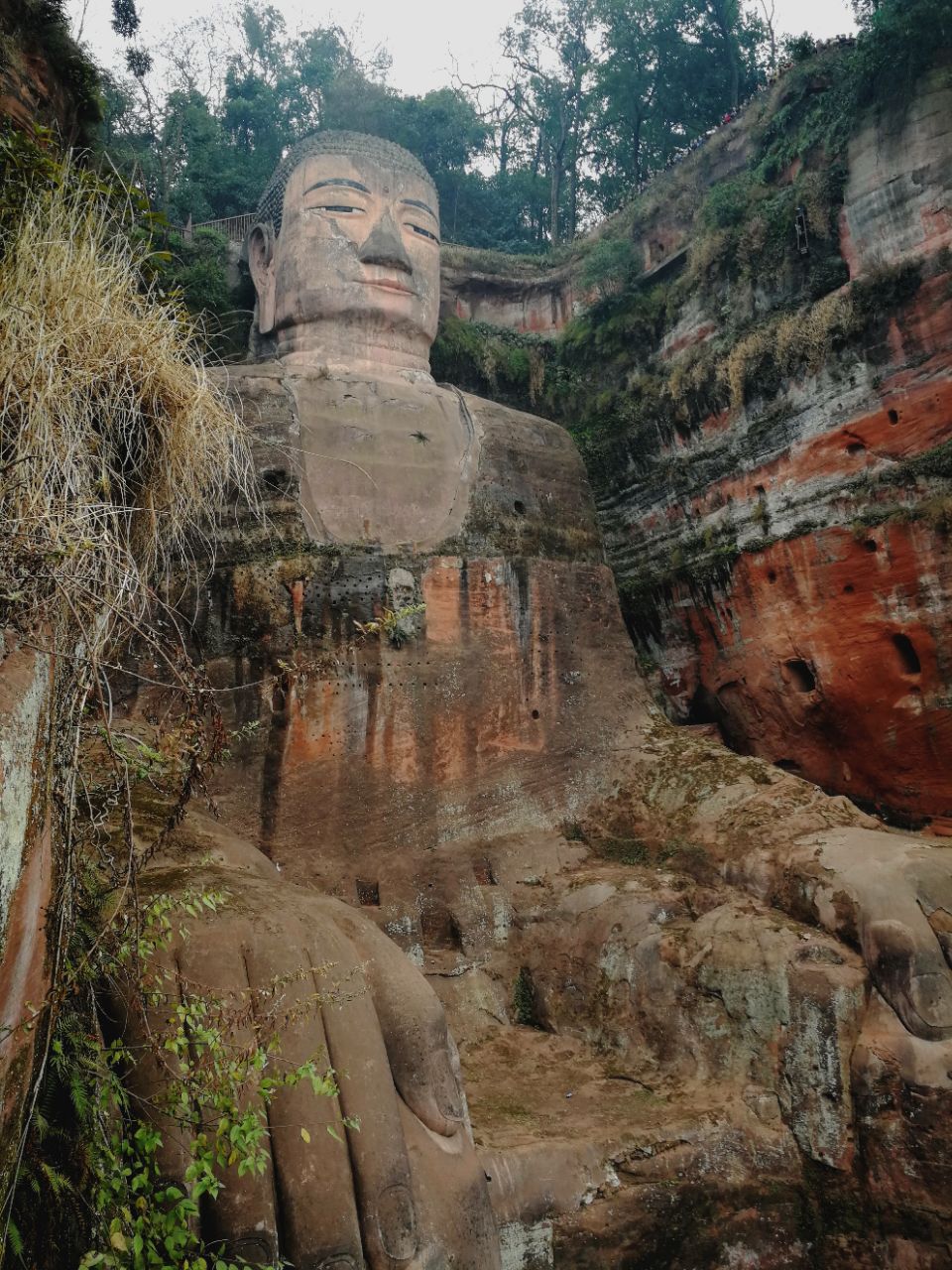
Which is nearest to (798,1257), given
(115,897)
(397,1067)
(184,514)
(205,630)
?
(397,1067)

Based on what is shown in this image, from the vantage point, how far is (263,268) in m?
12.8

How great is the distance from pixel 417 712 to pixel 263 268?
6.63m

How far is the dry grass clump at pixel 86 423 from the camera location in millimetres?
3389

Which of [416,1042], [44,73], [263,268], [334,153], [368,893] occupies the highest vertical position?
[334,153]

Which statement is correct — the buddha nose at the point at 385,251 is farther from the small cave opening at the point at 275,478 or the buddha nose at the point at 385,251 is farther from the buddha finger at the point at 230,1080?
the buddha finger at the point at 230,1080

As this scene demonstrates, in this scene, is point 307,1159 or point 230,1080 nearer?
point 230,1080

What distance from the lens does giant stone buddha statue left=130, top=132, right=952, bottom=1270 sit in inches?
243

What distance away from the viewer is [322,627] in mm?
9586

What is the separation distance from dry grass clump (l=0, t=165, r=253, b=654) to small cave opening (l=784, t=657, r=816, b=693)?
757 centimetres

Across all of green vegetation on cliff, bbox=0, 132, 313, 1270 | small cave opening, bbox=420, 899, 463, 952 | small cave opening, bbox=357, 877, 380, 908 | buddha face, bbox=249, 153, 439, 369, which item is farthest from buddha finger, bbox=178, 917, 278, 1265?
buddha face, bbox=249, 153, 439, 369

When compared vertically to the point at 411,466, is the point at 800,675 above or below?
below

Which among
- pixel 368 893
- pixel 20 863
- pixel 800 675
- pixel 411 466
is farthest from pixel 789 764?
pixel 20 863

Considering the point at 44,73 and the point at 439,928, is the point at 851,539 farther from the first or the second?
the point at 44,73

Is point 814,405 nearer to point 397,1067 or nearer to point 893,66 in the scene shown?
point 893,66
